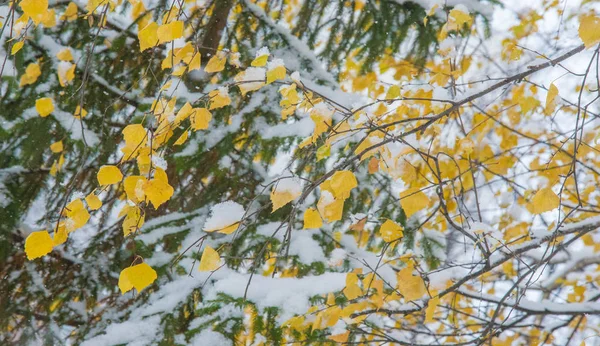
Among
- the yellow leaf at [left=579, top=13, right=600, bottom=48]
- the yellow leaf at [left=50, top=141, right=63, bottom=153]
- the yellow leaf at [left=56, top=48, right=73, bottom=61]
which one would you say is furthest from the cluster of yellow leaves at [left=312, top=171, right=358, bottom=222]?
the yellow leaf at [left=56, top=48, right=73, bottom=61]

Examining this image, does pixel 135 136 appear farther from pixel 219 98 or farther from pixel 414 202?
pixel 414 202

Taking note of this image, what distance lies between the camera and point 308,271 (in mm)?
2453

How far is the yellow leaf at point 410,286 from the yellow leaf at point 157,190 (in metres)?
0.82

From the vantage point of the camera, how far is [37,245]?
1447mm

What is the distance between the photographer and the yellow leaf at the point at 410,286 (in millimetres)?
1738

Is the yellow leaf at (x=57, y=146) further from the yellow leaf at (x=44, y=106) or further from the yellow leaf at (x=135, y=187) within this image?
the yellow leaf at (x=135, y=187)

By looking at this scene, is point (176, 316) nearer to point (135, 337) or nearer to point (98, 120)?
point (135, 337)

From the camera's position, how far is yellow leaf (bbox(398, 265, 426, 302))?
5.70 ft

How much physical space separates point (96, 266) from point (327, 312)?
158 cm

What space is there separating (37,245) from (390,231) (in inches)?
43.0

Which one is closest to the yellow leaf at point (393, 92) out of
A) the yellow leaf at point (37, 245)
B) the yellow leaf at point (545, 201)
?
the yellow leaf at point (545, 201)

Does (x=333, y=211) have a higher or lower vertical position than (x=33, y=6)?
lower

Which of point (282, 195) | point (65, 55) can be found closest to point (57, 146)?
point (65, 55)

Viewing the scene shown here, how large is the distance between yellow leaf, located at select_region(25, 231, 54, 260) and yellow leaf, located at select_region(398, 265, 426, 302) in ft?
3.50
